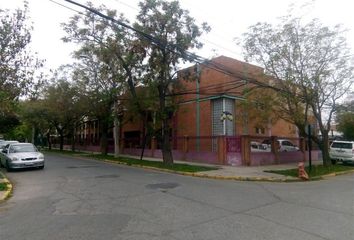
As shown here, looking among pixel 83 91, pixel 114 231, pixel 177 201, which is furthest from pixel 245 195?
pixel 83 91

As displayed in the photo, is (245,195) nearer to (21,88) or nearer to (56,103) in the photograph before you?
(21,88)

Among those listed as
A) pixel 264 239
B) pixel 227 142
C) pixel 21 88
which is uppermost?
pixel 21 88

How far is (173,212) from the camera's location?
8055mm

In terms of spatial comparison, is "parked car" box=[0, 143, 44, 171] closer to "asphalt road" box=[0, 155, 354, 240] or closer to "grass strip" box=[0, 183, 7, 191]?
"grass strip" box=[0, 183, 7, 191]

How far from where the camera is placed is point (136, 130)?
114ft

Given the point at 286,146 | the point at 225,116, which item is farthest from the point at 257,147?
the point at 286,146

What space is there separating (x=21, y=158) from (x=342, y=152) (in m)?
21.1

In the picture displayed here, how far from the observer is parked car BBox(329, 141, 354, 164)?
24234 mm

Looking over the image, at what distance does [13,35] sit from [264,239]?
14.1 meters

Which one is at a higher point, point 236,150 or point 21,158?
point 236,150

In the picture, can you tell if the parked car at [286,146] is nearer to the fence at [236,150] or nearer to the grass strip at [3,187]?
the fence at [236,150]

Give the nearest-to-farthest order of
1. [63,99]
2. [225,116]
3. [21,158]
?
1. [21,158]
2. [225,116]
3. [63,99]

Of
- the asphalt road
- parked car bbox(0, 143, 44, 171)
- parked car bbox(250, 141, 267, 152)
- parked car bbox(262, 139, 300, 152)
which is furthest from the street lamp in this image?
the asphalt road

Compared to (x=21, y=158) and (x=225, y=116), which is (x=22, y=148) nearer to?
(x=21, y=158)
